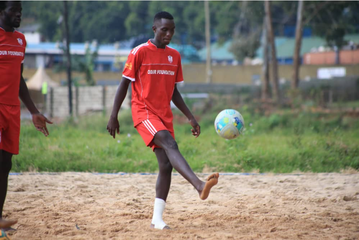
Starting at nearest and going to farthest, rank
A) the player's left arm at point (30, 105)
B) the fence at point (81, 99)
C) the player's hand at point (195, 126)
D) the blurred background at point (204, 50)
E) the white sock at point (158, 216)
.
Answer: the white sock at point (158, 216) → the player's left arm at point (30, 105) → the player's hand at point (195, 126) → the fence at point (81, 99) → the blurred background at point (204, 50)

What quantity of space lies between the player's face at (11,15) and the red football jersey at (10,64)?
0.27ft

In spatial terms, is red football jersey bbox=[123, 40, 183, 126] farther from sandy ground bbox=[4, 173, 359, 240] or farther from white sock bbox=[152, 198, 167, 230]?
sandy ground bbox=[4, 173, 359, 240]

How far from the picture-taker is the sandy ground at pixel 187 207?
3.93 meters

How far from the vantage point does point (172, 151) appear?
3889 millimetres

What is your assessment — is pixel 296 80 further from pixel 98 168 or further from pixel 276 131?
pixel 98 168

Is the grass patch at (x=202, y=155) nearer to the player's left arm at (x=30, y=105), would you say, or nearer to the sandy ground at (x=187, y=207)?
the sandy ground at (x=187, y=207)

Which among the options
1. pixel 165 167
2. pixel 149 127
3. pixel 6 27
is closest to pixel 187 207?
pixel 165 167

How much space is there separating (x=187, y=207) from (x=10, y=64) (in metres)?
2.46

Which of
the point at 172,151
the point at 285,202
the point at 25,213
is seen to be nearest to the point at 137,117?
the point at 172,151

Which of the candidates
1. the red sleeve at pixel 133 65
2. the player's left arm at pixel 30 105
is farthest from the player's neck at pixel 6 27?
the red sleeve at pixel 133 65

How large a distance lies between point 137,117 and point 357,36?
20.3m

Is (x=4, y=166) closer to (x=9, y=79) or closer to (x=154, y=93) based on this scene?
(x=9, y=79)

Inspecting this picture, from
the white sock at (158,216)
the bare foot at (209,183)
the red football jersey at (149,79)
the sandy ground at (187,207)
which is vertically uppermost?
the red football jersey at (149,79)

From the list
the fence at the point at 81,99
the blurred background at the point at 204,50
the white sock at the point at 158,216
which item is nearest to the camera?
the white sock at the point at 158,216
